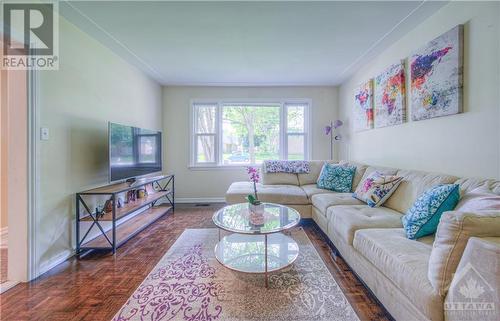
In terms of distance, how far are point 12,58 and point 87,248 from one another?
1.86 m

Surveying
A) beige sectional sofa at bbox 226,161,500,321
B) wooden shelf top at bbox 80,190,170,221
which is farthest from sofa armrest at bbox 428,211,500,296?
wooden shelf top at bbox 80,190,170,221

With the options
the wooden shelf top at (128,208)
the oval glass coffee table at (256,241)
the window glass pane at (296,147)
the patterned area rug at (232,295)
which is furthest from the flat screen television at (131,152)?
the window glass pane at (296,147)

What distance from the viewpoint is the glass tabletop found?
1820mm

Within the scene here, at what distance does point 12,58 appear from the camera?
1876mm

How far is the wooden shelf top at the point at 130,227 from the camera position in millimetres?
2407

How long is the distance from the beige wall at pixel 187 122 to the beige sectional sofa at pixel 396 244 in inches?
65.2

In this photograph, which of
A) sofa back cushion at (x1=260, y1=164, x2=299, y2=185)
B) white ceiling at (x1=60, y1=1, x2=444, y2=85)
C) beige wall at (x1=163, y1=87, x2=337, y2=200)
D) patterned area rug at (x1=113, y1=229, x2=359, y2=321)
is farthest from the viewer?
beige wall at (x1=163, y1=87, x2=337, y2=200)

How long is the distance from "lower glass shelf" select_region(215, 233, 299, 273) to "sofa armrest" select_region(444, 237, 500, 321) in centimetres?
108

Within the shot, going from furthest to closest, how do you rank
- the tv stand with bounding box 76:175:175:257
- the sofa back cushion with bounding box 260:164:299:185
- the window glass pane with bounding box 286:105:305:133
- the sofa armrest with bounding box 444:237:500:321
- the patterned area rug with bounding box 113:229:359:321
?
the window glass pane with bounding box 286:105:305:133
the sofa back cushion with bounding box 260:164:299:185
the tv stand with bounding box 76:175:175:257
the patterned area rug with bounding box 113:229:359:321
the sofa armrest with bounding box 444:237:500:321

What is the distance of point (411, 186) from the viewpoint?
2.17 meters

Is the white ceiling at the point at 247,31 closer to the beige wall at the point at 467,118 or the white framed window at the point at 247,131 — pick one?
the beige wall at the point at 467,118

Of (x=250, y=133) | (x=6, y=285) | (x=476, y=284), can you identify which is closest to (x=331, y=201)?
(x=476, y=284)

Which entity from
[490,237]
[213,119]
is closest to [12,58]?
[213,119]

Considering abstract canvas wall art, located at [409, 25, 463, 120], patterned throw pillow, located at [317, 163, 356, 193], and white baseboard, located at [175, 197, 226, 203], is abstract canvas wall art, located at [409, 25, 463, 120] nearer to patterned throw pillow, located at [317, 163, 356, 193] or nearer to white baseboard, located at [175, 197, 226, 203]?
patterned throw pillow, located at [317, 163, 356, 193]
